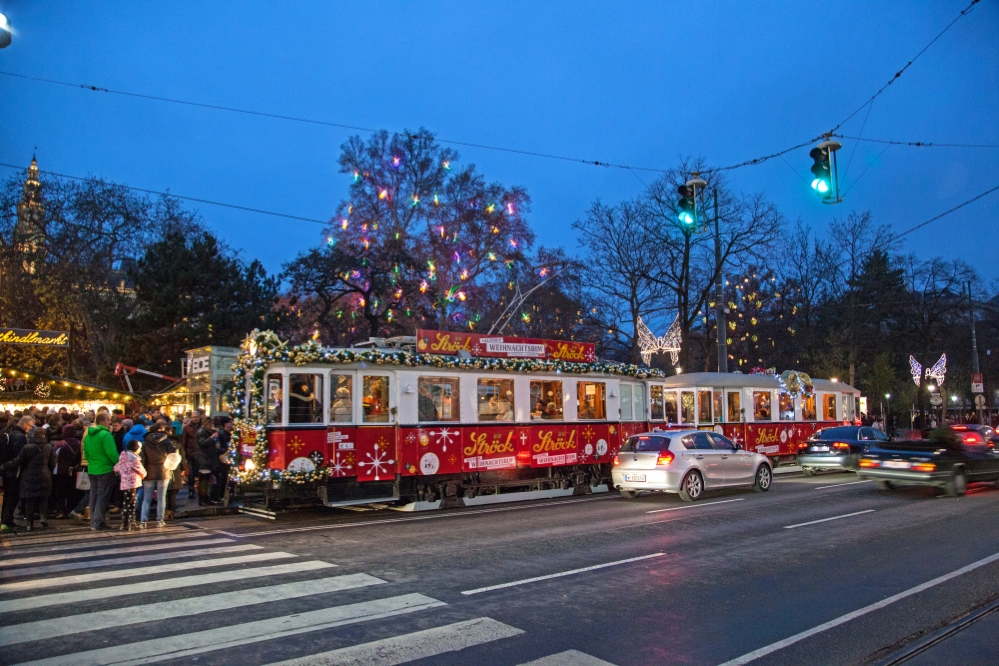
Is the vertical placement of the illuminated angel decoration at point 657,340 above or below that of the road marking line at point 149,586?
above

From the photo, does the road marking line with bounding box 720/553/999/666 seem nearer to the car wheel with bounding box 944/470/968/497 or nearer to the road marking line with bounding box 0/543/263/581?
the road marking line with bounding box 0/543/263/581

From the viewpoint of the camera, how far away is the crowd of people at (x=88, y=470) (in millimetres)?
11492

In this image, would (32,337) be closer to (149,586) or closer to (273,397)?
(273,397)

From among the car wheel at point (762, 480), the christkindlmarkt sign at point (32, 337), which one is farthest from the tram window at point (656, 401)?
the christkindlmarkt sign at point (32, 337)

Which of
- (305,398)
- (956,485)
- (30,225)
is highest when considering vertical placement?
(30,225)

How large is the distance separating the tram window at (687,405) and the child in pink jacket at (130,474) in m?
16.0

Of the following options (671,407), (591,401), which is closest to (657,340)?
(671,407)

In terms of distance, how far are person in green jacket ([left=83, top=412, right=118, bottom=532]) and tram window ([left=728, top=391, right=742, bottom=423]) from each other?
17.9 meters

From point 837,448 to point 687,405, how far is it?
4.49 m

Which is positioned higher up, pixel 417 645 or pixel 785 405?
pixel 785 405

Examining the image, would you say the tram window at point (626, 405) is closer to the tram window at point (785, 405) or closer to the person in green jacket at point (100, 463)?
the tram window at point (785, 405)

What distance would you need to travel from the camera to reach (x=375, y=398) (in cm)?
1425

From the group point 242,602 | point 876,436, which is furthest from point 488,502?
point 876,436

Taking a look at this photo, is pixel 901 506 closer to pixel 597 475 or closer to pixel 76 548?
pixel 597 475
